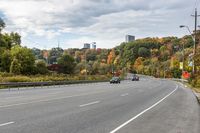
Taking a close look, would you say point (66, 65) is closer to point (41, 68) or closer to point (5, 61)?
point (41, 68)

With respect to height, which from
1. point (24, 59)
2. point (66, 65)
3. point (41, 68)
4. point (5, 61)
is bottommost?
point (41, 68)

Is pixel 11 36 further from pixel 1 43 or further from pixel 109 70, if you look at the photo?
pixel 109 70

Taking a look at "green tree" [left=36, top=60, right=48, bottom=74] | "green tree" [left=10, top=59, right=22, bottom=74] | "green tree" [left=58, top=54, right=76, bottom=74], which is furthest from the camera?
"green tree" [left=58, top=54, right=76, bottom=74]

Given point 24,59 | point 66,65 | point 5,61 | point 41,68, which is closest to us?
point 24,59

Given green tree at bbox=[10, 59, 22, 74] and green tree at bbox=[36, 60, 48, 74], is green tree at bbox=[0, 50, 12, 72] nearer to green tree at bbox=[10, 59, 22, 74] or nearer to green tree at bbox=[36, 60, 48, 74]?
green tree at bbox=[10, 59, 22, 74]

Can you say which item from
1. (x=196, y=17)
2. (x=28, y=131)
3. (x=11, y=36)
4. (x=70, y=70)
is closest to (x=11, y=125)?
(x=28, y=131)

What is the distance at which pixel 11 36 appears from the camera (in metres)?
140

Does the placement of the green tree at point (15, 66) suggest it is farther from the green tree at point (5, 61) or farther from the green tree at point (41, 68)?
the green tree at point (41, 68)

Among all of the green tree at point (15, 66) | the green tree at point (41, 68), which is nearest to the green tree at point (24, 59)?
the green tree at point (15, 66)

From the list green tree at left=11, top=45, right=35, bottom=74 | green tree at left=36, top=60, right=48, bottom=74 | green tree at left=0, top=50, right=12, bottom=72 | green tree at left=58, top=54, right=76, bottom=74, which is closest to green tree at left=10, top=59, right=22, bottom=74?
green tree at left=11, top=45, right=35, bottom=74

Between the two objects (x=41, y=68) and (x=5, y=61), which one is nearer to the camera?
(x=5, y=61)

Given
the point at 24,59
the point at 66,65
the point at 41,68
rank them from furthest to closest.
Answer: the point at 66,65 → the point at 41,68 → the point at 24,59

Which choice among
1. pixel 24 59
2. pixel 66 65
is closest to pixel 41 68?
pixel 24 59

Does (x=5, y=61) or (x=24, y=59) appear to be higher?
(x=24, y=59)
